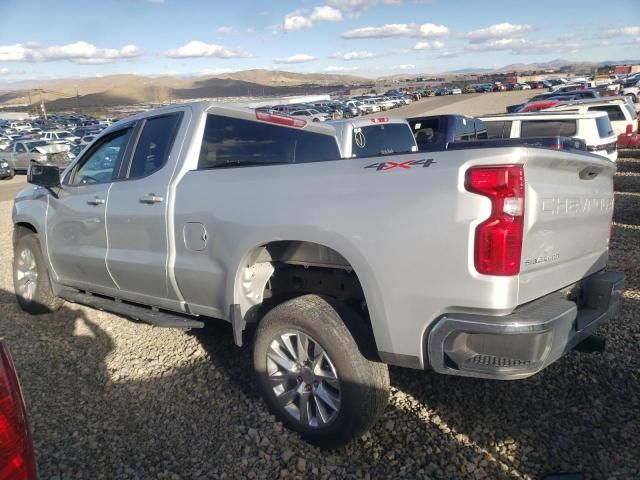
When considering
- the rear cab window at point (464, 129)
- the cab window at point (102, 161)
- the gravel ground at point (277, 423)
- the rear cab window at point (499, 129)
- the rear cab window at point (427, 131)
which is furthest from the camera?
the rear cab window at point (499, 129)

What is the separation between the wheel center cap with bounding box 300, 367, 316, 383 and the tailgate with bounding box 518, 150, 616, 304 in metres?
1.23

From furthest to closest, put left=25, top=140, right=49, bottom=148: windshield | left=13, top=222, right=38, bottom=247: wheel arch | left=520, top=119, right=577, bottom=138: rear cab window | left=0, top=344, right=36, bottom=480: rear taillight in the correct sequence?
left=25, top=140, right=49, bottom=148: windshield < left=520, top=119, right=577, bottom=138: rear cab window < left=13, top=222, right=38, bottom=247: wheel arch < left=0, top=344, right=36, bottom=480: rear taillight

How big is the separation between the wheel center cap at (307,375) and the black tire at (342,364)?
197mm

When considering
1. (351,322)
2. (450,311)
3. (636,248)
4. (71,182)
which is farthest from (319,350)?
(636,248)

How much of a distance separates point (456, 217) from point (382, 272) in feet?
1.52

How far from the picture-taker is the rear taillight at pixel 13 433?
5.24ft

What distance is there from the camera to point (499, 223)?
2.29m

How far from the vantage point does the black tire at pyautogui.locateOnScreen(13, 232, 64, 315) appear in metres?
5.12

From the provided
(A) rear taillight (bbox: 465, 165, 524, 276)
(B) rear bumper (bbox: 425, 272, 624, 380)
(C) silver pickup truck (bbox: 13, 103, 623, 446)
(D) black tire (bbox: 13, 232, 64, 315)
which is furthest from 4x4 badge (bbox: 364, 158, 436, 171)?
(D) black tire (bbox: 13, 232, 64, 315)

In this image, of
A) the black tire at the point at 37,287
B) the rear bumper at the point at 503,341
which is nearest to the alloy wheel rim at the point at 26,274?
the black tire at the point at 37,287

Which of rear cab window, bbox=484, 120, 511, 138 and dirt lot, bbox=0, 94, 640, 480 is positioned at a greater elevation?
rear cab window, bbox=484, 120, 511, 138

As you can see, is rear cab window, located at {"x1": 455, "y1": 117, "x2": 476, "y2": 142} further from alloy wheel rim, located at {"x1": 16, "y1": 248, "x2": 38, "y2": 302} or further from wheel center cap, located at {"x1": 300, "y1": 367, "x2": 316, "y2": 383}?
wheel center cap, located at {"x1": 300, "y1": 367, "x2": 316, "y2": 383}

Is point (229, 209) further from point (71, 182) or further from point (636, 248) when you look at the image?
point (636, 248)

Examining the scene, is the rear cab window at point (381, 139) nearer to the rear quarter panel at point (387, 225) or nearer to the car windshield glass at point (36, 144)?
the rear quarter panel at point (387, 225)
